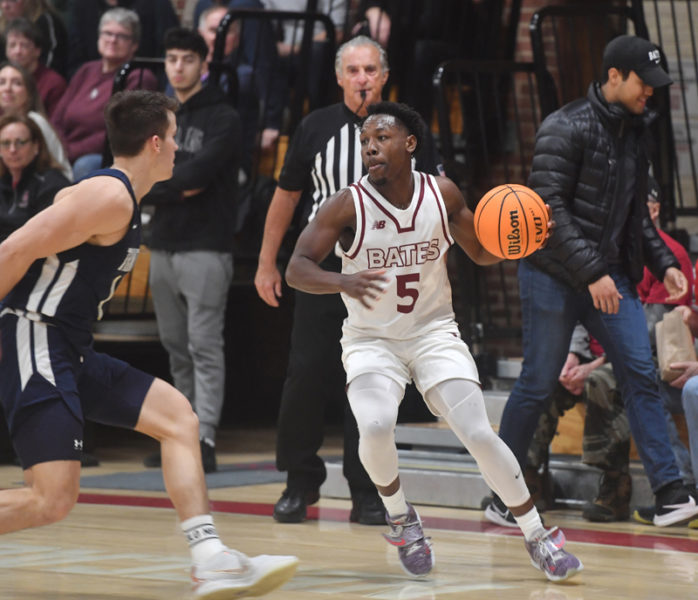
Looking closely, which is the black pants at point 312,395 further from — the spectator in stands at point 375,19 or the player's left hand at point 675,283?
the spectator in stands at point 375,19

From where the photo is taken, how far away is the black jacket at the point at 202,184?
7.37m

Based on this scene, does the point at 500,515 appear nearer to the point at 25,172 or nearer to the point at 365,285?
the point at 365,285

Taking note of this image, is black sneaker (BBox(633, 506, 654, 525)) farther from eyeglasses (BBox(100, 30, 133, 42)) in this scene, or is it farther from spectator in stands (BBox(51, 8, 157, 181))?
eyeglasses (BBox(100, 30, 133, 42))

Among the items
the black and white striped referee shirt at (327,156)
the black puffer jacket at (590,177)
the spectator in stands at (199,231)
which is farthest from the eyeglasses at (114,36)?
the black puffer jacket at (590,177)

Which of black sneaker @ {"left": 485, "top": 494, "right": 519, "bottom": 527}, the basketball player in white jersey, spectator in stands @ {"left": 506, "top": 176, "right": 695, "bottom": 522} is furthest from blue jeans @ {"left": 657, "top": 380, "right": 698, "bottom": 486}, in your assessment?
the basketball player in white jersey

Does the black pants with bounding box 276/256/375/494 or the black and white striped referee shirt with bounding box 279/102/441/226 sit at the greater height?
the black and white striped referee shirt with bounding box 279/102/441/226

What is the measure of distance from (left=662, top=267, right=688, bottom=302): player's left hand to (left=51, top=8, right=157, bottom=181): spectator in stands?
13.6 feet

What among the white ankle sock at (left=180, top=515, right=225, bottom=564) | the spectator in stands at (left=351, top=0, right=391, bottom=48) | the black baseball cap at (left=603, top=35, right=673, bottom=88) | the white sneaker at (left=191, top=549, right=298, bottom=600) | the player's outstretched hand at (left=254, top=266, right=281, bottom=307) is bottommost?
the white sneaker at (left=191, top=549, right=298, bottom=600)

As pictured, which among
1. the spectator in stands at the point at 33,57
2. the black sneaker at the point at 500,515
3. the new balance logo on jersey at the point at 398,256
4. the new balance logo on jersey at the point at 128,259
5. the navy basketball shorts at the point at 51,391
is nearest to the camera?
the navy basketball shorts at the point at 51,391

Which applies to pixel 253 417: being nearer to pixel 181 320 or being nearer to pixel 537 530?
pixel 181 320

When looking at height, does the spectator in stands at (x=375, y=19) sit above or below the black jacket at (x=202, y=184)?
above

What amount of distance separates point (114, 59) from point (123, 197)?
16.3 ft

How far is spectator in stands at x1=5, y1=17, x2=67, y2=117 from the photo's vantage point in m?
9.09

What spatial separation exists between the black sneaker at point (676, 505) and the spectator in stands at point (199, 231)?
2.77 m
